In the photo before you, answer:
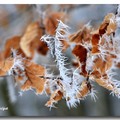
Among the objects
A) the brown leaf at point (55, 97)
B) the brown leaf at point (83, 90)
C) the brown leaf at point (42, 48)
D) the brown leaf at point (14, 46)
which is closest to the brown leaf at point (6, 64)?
the brown leaf at point (14, 46)

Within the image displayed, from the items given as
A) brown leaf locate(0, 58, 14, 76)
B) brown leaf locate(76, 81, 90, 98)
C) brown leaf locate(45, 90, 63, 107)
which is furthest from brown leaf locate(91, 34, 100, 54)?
brown leaf locate(0, 58, 14, 76)

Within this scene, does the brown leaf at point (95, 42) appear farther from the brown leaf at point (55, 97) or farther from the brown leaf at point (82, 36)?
the brown leaf at point (55, 97)

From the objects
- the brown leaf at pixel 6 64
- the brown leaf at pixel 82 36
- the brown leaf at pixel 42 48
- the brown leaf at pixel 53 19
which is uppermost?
the brown leaf at pixel 53 19

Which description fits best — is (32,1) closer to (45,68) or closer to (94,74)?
(45,68)

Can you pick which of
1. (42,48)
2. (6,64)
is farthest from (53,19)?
(6,64)

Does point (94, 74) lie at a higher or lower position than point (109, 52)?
lower

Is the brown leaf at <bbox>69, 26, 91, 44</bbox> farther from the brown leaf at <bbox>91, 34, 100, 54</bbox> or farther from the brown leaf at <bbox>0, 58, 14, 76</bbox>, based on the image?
the brown leaf at <bbox>0, 58, 14, 76</bbox>

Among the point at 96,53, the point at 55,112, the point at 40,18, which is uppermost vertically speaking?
the point at 40,18

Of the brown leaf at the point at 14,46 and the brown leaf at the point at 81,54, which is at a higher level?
the brown leaf at the point at 14,46

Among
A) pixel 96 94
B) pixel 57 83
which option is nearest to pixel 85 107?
pixel 96 94
